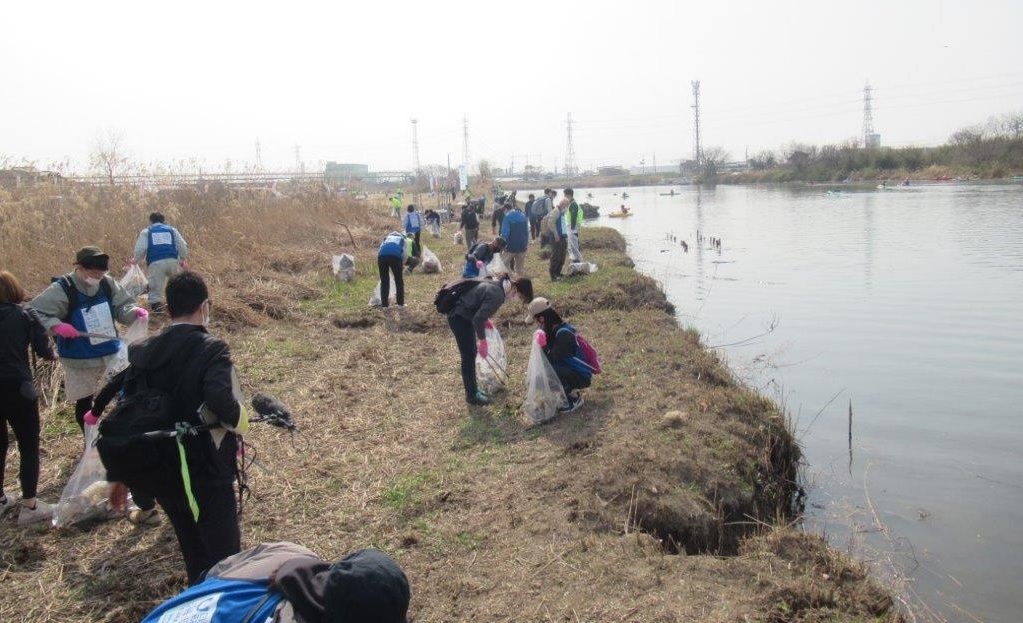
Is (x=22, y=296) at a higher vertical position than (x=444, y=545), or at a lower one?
higher

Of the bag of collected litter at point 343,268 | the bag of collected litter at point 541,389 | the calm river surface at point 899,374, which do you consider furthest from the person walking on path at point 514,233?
the bag of collected litter at point 541,389

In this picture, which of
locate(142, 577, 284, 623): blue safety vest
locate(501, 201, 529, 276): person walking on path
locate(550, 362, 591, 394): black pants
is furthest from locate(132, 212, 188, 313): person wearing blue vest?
locate(142, 577, 284, 623): blue safety vest

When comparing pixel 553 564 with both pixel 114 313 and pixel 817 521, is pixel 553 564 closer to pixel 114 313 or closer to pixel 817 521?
pixel 817 521

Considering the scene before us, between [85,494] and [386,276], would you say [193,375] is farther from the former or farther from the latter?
[386,276]

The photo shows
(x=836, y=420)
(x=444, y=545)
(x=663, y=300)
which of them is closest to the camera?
(x=444, y=545)

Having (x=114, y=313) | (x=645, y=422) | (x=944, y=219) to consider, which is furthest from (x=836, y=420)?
(x=944, y=219)

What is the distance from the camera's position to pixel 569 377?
658 centimetres

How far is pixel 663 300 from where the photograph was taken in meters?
12.0

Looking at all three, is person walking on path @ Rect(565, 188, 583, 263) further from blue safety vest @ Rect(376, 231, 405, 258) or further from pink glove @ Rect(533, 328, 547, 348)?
pink glove @ Rect(533, 328, 547, 348)

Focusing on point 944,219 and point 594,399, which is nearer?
point 594,399

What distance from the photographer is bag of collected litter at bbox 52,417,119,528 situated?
458cm

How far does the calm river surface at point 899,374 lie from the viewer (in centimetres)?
538

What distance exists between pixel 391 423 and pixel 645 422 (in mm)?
2279

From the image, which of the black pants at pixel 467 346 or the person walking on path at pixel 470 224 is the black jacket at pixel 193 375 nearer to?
the black pants at pixel 467 346
